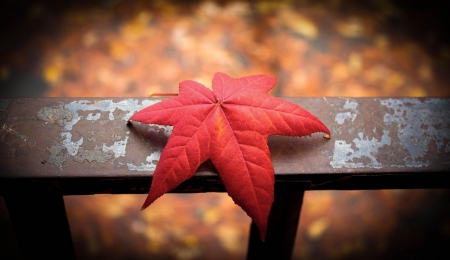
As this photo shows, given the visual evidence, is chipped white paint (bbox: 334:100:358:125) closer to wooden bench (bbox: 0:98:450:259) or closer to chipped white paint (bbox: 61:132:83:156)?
wooden bench (bbox: 0:98:450:259)

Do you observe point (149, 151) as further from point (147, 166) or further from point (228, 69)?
point (228, 69)

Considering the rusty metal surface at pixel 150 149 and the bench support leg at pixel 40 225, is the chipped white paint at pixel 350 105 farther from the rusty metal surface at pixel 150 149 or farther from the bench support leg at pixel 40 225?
the bench support leg at pixel 40 225

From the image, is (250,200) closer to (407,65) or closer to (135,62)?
(135,62)

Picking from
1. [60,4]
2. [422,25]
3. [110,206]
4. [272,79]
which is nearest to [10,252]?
[110,206]

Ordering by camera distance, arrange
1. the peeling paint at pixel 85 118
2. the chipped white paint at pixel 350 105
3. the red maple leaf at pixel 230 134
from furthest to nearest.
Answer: the chipped white paint at pixel 350 105
the peeling paint at pixel 85 118
the red maple leaf at pixel 230 134

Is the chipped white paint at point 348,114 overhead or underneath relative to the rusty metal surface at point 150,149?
overhead

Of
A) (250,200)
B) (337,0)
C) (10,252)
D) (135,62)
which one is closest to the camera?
(250,200)

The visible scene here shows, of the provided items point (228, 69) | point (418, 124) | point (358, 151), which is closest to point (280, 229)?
point (358, 151)

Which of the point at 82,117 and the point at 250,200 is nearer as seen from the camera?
the point at 250,200

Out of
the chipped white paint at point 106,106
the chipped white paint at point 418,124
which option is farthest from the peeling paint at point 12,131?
the chipped white paint at point 418,124
